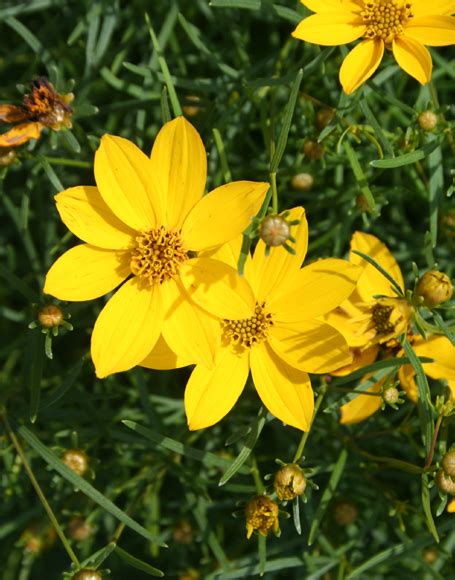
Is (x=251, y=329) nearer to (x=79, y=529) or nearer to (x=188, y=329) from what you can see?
(x=188, y=329)

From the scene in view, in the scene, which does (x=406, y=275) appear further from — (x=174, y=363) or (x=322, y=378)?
(x=174, y=363)

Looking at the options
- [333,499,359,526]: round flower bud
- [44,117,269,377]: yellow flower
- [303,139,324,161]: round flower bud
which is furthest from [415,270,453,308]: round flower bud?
[333,499,359,526]: round flower bud

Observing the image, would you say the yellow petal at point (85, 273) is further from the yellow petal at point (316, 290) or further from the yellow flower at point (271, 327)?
the yellow petal at point (316, 290)

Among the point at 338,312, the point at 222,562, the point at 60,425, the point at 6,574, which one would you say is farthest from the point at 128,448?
the point at 338,312

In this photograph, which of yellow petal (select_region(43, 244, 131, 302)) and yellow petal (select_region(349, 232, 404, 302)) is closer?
yellow petal (select_region(43, 244, 131, 302))

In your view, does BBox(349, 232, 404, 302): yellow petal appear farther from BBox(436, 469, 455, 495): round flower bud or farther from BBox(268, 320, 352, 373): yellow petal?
BBox(436, 469, 455, 495): round flower bud

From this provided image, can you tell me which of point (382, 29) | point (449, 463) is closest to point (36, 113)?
point (382, 29)
